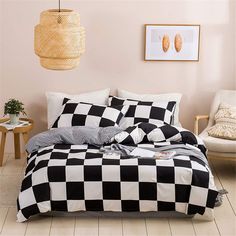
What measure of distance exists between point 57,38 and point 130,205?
1.51m

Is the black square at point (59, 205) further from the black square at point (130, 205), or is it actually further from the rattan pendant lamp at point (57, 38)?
the rattan pendant lamp at point (57, 38)

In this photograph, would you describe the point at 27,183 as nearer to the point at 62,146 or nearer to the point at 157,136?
the point at 62,146

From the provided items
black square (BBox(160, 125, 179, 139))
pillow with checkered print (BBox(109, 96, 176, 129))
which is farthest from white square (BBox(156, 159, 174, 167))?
pillow with checkered print (BBox(109, 96, 176, 129))

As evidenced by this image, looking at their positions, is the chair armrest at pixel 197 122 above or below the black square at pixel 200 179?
above

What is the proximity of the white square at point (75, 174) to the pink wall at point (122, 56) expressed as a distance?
207 cm

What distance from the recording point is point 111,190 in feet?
16.9

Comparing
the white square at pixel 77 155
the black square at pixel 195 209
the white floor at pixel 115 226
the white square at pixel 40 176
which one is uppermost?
the white square at pixel 77 155

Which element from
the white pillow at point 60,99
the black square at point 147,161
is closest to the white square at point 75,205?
the black square at point 147,161

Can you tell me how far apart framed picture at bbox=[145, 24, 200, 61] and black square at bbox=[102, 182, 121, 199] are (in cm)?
230

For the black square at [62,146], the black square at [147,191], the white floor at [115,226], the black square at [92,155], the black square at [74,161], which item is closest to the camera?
the white floor at [115,226]

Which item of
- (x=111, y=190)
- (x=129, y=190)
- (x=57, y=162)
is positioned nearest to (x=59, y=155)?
(x=57, y=162)

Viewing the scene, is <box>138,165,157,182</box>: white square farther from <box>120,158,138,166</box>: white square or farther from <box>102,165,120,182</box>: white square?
<box>102,165,120,182</box>: white square

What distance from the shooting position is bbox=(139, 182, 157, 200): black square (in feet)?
16.9

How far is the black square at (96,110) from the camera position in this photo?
6.43m
